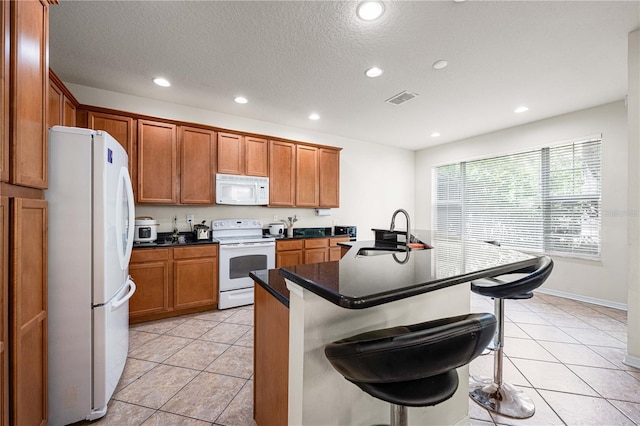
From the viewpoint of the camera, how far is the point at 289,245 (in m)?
4.00

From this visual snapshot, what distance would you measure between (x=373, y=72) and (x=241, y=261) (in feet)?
9.10

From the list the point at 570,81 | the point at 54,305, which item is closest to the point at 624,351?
the point at 570,81

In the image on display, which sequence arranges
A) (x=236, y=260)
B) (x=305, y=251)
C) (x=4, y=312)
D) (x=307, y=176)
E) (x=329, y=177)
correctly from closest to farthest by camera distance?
1. (x=4, y=312)
2. (x=236, y=260)
3. (x=305, y=251)
4. (x=307, y=176)
5. (x=329, y=177)

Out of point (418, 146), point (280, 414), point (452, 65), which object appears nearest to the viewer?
point (280, 414)

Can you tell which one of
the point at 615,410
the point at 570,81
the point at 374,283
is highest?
the point at 570,81

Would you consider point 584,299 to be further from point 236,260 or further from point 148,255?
point 148,255

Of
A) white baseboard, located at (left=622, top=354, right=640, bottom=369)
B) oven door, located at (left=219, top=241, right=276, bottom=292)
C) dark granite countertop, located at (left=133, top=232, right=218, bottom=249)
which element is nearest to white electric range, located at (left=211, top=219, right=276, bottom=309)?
oven door, located at (left=219, top=241, right=276, bottom=292)

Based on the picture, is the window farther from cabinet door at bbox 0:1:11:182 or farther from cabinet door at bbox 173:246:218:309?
cabinet door at bbox 0:1:11:182

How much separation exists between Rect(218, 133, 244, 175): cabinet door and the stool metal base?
11.7 ft

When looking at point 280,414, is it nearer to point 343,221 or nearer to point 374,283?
point 374,283

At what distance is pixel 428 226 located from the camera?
595cm

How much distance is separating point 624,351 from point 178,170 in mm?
5081

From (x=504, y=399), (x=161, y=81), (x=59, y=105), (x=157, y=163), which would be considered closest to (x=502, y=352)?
(x=504, y=399)

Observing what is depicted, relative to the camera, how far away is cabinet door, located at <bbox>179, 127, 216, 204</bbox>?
348cm
